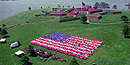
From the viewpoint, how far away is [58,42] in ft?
178

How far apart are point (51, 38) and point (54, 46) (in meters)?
9.86

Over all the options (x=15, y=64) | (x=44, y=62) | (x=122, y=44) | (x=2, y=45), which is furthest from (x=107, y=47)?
(x=2, y=45)

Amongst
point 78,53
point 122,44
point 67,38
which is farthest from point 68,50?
point 122,44

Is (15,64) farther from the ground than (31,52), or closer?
closer

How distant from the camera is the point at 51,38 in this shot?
5934cm

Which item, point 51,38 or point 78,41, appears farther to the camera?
point 51,38

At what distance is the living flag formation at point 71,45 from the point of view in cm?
4428

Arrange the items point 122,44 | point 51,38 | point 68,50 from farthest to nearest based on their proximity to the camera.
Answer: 1. point 51,38
2. point 122,44
3. point 68,50

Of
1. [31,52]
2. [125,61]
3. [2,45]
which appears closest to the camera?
[125,61]

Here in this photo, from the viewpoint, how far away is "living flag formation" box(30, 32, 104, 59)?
44.3m

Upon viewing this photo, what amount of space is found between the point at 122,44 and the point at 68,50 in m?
24.4

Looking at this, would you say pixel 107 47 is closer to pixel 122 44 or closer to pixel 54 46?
pixel 122 44

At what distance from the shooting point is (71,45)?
50.7 meters

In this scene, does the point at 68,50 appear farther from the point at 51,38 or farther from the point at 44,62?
the point at 51,38
